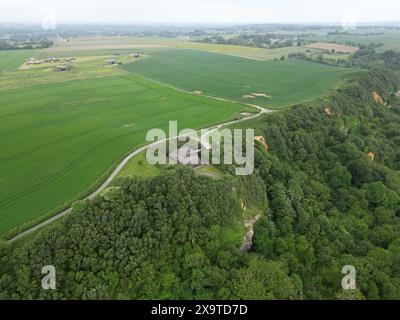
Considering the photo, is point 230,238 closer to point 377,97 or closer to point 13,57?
point 377,97

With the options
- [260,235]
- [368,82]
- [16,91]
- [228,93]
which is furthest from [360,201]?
[16,91]

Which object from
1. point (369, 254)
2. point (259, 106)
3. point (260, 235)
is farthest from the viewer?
point (259, 106)

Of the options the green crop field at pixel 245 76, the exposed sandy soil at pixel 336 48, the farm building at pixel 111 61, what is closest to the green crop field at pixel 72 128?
the green crop field at pixel 245 76

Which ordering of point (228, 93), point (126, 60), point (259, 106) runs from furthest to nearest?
point (126, 60), point (228, 93), point (259, 106)

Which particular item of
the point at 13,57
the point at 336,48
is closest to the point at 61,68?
the point at 13,57

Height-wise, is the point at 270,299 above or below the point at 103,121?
below

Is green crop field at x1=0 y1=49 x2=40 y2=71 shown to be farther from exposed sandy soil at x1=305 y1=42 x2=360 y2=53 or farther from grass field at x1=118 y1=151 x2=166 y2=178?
exposed sandy soil at x1=305 y1=42 x2=360 y2=53

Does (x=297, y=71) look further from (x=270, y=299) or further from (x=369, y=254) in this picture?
(x=270, y=299)

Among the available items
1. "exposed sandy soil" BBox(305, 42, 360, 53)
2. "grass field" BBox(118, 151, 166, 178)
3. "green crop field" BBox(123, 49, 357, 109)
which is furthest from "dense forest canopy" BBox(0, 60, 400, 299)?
"exposed sandy soil" BBox(305, 42, 360, 53)
